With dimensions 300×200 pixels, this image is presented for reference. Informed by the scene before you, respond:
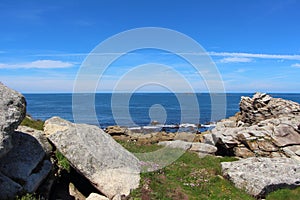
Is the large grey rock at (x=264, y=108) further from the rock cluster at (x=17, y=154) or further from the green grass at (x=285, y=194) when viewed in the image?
the rock cluster at (x=17, y=154)

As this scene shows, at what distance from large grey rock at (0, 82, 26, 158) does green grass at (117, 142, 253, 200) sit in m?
6.90

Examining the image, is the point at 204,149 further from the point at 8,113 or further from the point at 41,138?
the point at 8,113

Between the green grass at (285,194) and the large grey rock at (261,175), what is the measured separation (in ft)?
1.37

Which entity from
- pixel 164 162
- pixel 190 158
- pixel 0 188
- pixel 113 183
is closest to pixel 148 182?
pixel 113 183

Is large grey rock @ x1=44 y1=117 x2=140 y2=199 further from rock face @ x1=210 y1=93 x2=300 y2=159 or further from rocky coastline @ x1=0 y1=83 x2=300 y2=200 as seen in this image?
rock face @ x1=210 y1=93 x2=300 y2=159

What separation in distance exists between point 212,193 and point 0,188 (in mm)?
11167

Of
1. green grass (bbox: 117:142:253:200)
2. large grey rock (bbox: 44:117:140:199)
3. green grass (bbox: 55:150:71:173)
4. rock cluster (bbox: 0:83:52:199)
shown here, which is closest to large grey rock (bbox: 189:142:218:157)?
green grass (bbox: 117:142:253:200)

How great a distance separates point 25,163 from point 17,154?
68 cm

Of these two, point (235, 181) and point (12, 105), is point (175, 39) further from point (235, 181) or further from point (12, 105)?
point (12, 105)

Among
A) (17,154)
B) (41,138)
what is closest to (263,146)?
(41,138)

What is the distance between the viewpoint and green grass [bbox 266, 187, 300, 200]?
63.0 feet

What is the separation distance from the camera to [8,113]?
45.7 feet

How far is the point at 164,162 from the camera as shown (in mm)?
23562

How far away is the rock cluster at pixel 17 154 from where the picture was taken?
13758 mm
